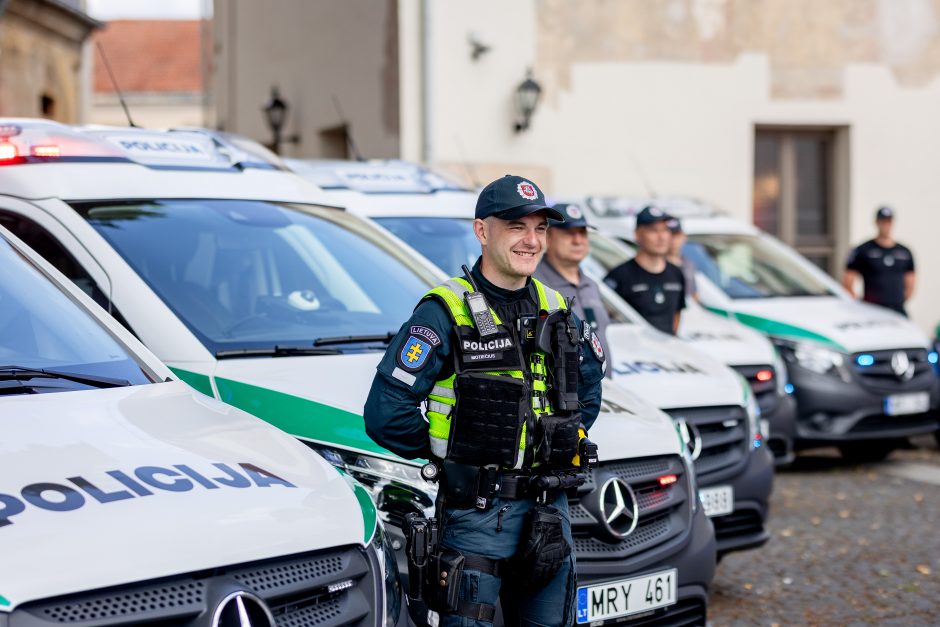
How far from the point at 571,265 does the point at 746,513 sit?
4.66 ft

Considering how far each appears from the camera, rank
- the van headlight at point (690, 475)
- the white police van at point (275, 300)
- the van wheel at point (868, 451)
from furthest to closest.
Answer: the van wheel at point (868, 451) → the van headlight at point (690, 475) → the white police van at point (275, 300)

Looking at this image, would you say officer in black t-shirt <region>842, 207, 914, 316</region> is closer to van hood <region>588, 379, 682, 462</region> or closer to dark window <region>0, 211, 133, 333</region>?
van hood <region>588, 379, 682, 462</region>

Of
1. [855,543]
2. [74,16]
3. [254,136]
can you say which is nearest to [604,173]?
[254,136]

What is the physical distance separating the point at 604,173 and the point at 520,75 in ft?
5.24

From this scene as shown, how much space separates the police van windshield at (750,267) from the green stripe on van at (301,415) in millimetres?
6139

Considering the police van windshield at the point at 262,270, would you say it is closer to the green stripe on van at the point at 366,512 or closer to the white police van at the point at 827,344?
the green stripe on van at the point at 366,512

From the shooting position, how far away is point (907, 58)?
17.1m

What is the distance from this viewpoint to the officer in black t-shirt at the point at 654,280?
25.6 feet

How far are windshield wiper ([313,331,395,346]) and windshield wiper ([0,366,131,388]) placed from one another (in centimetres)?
123

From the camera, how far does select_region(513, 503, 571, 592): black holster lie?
360 cm

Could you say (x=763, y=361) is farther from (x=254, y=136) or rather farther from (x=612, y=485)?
(x=254, y=136)

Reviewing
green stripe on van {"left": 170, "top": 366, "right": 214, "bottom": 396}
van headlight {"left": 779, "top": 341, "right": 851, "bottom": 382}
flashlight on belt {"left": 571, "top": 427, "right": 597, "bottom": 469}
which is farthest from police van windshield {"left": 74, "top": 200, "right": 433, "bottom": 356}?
van headlight {"left": 779, "top": 341, "right": 851, "bottom": 382}

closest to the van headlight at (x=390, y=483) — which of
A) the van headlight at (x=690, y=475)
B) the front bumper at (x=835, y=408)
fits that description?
the van headlight at (x=690, y=475)

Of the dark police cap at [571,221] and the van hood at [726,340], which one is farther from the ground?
the dark police cap at [571,221]
